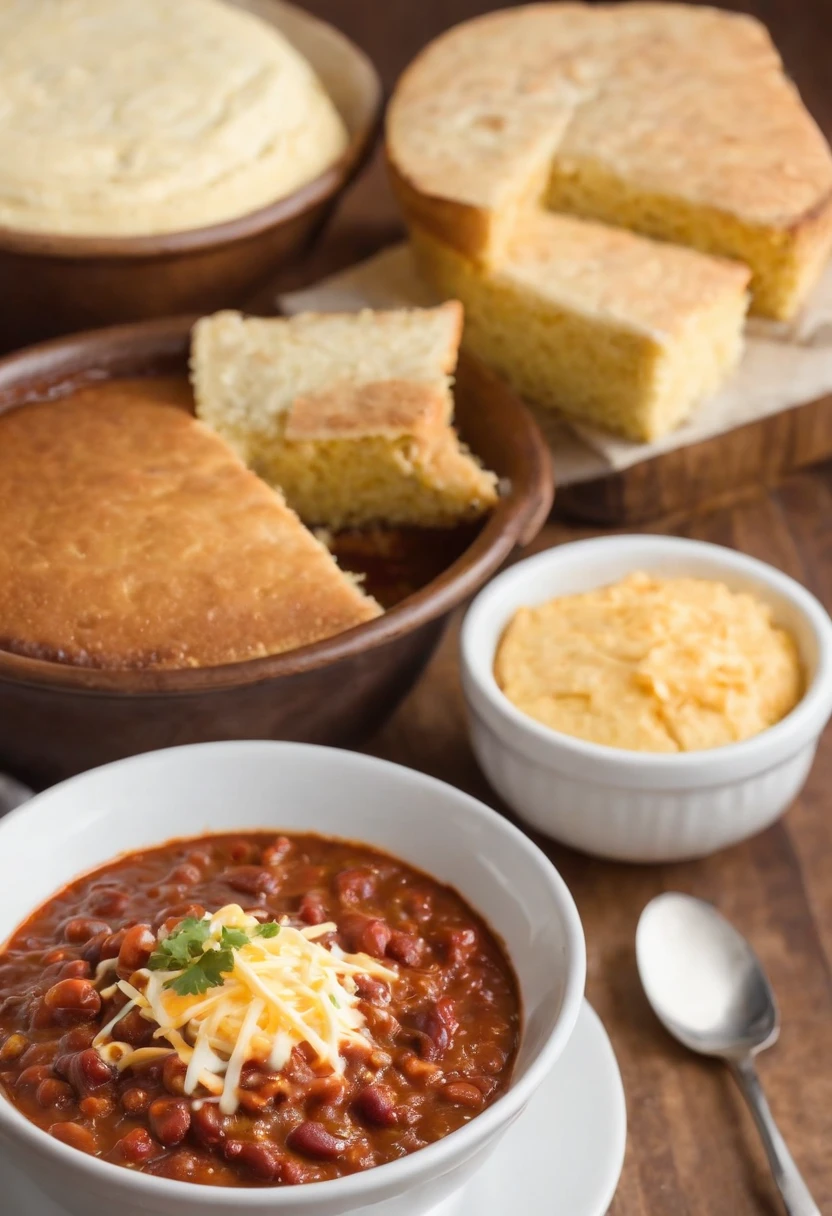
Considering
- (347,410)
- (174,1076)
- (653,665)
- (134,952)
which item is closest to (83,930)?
(134,952)

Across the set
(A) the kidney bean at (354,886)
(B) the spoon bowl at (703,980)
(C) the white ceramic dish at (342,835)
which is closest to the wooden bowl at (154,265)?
(C) the white ceramic dish at (342,835)

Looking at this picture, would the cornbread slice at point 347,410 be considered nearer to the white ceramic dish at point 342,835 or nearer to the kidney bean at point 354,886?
the white ceramic dish at point 342,835

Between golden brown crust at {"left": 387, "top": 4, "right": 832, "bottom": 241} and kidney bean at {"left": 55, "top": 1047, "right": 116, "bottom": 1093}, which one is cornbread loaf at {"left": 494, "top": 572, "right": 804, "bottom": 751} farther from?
golden brown crust at {"left": 387, "top": 4, "right": 832, "bottom": 241}

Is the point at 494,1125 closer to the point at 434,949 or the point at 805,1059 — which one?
the point at 434,949

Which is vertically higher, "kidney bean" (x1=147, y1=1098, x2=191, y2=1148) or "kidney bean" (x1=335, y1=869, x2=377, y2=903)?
"kidney bean" (x1=147, y1=1098, x2=191, y2=1148)

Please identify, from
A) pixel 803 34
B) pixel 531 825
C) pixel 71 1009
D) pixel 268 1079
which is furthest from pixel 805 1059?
pixel 803 34

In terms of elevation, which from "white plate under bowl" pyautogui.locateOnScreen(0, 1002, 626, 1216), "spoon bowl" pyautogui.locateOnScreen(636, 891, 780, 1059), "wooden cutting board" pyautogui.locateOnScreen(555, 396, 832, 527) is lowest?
"wooden cutting board" pyautogui.locateOnScreen(555, 396, 832, 527)

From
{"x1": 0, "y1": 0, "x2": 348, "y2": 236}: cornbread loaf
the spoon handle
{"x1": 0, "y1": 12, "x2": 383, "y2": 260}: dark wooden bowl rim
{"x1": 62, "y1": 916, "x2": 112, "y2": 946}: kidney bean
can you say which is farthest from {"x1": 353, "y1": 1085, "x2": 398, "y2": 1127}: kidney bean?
{"x1": 0, "y1": 0, "x2": 348, "y2": 236}: cornbread loaf
